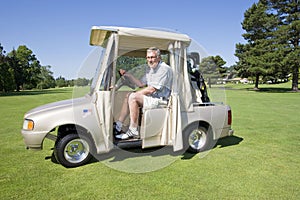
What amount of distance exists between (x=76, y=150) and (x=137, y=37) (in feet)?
7.86

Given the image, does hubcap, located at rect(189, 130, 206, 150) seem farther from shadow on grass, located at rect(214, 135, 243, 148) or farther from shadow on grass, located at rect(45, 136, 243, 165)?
shadow on grass, located at rect(214, 135, 243, 148)

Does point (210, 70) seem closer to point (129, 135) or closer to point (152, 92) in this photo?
point (152, 92)

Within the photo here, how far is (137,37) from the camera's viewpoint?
4465mm

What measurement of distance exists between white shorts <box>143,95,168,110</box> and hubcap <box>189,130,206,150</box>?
117cm

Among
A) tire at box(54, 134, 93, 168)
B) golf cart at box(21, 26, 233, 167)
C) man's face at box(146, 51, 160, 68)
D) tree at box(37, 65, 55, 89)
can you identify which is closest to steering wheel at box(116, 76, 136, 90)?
golf cart at box(21, 26, 233, 167)

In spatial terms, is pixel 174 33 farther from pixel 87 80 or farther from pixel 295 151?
pixel 295 151

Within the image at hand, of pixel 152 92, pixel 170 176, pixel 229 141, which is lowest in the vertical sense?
pixel 170 176

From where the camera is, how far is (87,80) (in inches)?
178

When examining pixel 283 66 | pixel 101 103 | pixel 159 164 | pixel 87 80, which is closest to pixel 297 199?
pixel 159 164

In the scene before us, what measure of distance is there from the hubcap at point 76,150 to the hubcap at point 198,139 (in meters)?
2.22

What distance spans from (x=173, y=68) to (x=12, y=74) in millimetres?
45815

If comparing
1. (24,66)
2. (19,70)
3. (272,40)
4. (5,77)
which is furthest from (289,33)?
(24,66)

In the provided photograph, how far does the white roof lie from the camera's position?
13.7ft

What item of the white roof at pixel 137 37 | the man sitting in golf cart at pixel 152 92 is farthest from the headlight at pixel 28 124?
the white roof at pixel 137 37
